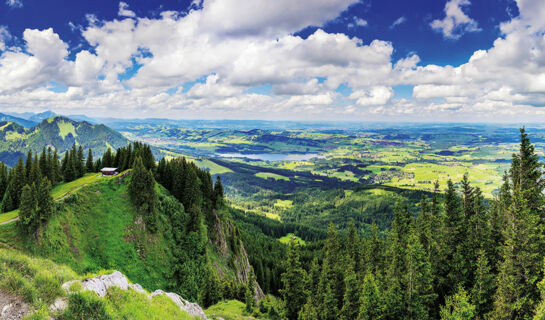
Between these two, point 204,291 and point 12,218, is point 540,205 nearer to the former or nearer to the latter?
point 204,291

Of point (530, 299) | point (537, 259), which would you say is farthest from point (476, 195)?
point (530, 299)

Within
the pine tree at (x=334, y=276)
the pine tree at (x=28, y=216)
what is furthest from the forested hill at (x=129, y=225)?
the pine tree at (x=334, y=276)

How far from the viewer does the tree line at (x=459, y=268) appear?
30.6 metres

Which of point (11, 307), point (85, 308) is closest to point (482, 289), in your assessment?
point (85, 308)

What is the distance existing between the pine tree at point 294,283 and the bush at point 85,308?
43.8 meters

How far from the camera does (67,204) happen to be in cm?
4903

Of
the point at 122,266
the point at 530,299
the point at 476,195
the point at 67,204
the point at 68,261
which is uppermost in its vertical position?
the point at 476,195

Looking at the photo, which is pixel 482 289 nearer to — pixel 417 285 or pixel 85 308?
pixel 417 285

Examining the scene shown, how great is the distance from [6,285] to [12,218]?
47.6 metres

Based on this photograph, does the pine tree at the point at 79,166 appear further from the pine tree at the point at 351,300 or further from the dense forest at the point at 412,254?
the pine tree at the point at 351,300

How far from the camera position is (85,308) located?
12.8 meters

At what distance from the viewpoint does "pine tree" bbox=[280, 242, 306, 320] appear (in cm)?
5328

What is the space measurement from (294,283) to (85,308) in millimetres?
47293

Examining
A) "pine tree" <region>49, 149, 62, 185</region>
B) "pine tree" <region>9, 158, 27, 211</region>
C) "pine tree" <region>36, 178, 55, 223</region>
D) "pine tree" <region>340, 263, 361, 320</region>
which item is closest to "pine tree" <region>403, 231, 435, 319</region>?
"pine tree" <region>340, 263, 361, 320</region>
